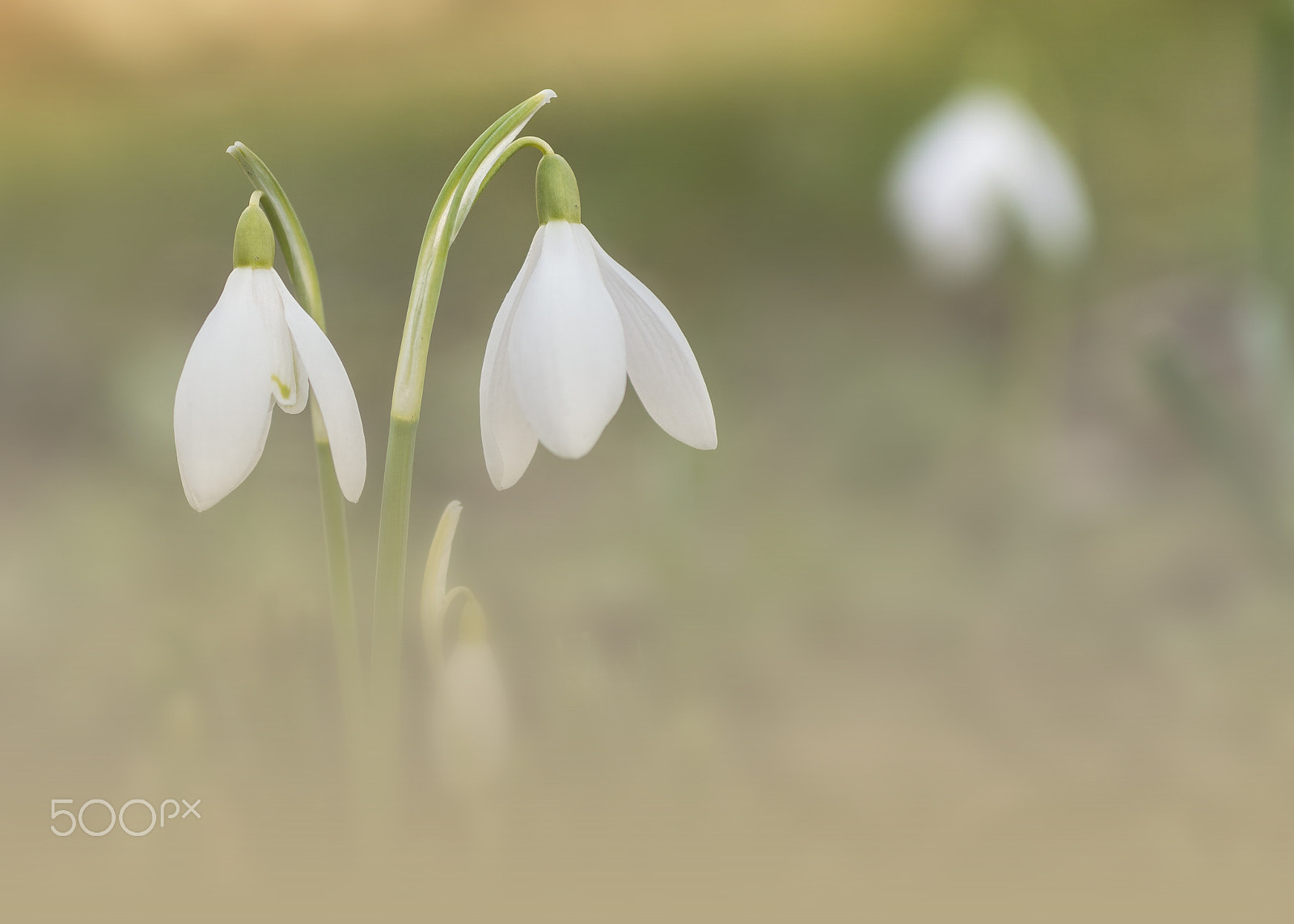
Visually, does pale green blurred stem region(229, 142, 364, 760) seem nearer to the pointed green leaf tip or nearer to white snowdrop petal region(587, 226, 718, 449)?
the pointed green leaf tip

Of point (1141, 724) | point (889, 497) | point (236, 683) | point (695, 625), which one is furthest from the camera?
point (889, 497)

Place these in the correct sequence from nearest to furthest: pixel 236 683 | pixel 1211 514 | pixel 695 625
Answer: pixel 236 683 < pixel 695 625 < pixel 1211 514

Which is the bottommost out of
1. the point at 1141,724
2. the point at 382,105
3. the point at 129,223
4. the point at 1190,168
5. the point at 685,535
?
the point at 1141,724

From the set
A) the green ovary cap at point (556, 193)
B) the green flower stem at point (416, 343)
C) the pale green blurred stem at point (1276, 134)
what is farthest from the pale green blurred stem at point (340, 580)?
the pale green blurred stem at point (1276, 134)

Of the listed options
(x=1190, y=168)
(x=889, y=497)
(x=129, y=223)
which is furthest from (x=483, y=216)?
(x=1190, y=168)

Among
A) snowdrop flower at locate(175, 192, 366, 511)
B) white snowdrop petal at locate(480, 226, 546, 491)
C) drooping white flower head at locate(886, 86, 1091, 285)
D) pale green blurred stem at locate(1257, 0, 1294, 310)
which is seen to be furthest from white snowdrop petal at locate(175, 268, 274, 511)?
drooping white flower head at locate(886, 86, 1091, 285)

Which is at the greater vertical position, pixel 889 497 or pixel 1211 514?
pixel 889 497

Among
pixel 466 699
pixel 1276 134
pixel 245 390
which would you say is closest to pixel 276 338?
pixel 245 390

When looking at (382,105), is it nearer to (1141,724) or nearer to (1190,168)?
(1190,168)

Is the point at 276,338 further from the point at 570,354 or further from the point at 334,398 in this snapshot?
the point at 570,354
